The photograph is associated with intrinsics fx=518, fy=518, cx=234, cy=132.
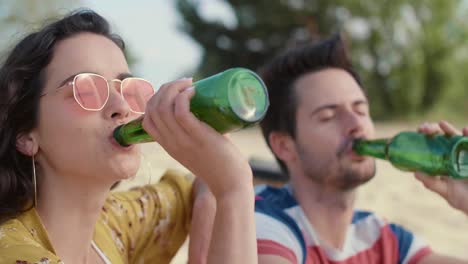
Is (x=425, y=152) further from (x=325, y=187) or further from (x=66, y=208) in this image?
(x=66, y=208)

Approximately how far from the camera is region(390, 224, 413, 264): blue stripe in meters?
2.13

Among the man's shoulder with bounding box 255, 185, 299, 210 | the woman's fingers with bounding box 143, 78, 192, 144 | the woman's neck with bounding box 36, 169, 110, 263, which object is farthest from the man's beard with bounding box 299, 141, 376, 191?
the woman's fingers with bounding box 143, 78, 192, 144

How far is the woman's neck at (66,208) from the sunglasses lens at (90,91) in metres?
0.22

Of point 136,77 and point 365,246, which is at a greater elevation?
point 136,77

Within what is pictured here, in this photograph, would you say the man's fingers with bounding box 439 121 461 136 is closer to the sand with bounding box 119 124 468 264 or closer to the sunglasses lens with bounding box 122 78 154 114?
the sunglasses lens with bounding box 122 78 154 114

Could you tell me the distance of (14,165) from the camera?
1580 mm

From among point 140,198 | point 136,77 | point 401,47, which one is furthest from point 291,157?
point 401,47

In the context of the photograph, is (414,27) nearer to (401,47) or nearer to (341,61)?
(401,47)

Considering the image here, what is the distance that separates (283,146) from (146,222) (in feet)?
2.48

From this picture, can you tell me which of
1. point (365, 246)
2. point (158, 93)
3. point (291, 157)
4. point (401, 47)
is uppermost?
point (158, 93)

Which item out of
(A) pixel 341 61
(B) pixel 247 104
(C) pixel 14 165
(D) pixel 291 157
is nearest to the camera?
(B) pixel 247 104

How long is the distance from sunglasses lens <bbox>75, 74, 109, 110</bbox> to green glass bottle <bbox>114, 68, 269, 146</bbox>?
1.45 ft

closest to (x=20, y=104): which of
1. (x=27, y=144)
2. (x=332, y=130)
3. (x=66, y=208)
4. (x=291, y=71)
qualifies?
(x=27, y=144)

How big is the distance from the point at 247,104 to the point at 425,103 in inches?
796
